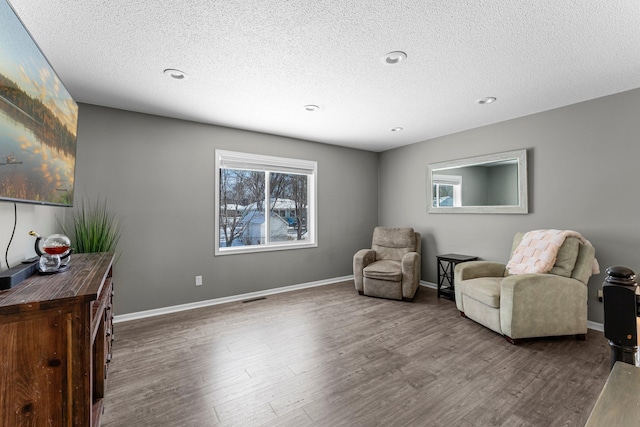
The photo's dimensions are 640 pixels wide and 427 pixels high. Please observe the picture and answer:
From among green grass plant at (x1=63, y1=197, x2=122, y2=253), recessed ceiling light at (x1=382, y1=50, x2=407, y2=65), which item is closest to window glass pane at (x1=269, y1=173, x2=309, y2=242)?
green grass plant at (x1=63, y1=197, x2=122, y2=253)

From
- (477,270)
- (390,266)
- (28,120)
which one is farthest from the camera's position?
(390,266)

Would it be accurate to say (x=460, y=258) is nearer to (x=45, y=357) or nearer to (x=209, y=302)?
(x=209, y=302)

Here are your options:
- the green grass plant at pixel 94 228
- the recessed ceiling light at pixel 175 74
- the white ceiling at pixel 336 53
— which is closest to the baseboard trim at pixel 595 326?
the white ceiling at pixel 336 53

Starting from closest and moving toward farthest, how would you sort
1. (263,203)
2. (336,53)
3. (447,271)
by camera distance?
(336,53)
(447,271)
(263,203)

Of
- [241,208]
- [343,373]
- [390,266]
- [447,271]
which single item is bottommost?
[343,373]

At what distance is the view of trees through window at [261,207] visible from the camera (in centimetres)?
399

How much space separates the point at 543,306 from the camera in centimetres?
255

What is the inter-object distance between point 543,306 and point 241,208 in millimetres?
3682

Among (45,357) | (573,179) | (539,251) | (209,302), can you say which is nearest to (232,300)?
(209,302)

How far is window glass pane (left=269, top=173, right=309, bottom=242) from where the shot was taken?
14.4 feet

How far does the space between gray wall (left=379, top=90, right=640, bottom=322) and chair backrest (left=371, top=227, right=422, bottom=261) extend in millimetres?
453

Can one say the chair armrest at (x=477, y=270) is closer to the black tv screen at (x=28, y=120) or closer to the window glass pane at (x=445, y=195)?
the window glass pane at (x=445, y=195)

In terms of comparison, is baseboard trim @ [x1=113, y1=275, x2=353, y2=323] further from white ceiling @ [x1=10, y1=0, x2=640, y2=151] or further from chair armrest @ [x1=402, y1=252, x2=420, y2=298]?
white ceiling @ [x1=10, y1=0, x2=640, y2=151]

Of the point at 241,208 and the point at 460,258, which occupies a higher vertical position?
the point at 241,208
